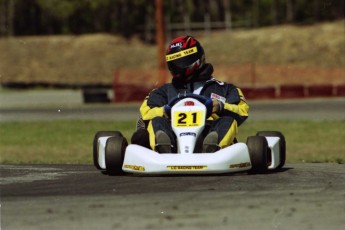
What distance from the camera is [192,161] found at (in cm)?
852

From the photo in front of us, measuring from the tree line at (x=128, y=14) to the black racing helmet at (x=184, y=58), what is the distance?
50.2m

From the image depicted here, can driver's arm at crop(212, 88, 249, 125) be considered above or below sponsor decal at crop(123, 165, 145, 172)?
above

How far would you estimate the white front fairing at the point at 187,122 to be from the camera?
8.84 meters

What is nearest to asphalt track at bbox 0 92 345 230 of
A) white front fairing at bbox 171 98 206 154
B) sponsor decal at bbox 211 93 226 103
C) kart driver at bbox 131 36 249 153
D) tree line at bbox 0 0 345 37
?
white front fairing at bbox 171 98 206 154

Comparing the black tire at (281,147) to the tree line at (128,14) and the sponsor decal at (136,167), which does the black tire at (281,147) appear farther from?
the tree line at (128,14)

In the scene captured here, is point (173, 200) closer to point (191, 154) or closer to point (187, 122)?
point (191, 154)

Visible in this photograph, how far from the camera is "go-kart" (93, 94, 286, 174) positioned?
856 cm

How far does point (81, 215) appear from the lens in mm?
6250

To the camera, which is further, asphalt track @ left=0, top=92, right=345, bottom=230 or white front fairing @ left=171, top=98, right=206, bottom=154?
white front fairing @ left=171, top=98, right=206, bottom=154

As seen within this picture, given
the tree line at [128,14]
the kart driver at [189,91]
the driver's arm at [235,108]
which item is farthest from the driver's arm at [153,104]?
the tree line at [128,14]

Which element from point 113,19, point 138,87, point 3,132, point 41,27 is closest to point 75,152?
point 3,132

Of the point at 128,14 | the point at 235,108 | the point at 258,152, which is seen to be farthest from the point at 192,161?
the point at 128,14

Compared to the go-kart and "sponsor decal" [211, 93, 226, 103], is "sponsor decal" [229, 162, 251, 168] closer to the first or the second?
Answer: the go-kart

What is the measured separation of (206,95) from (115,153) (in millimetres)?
1152
